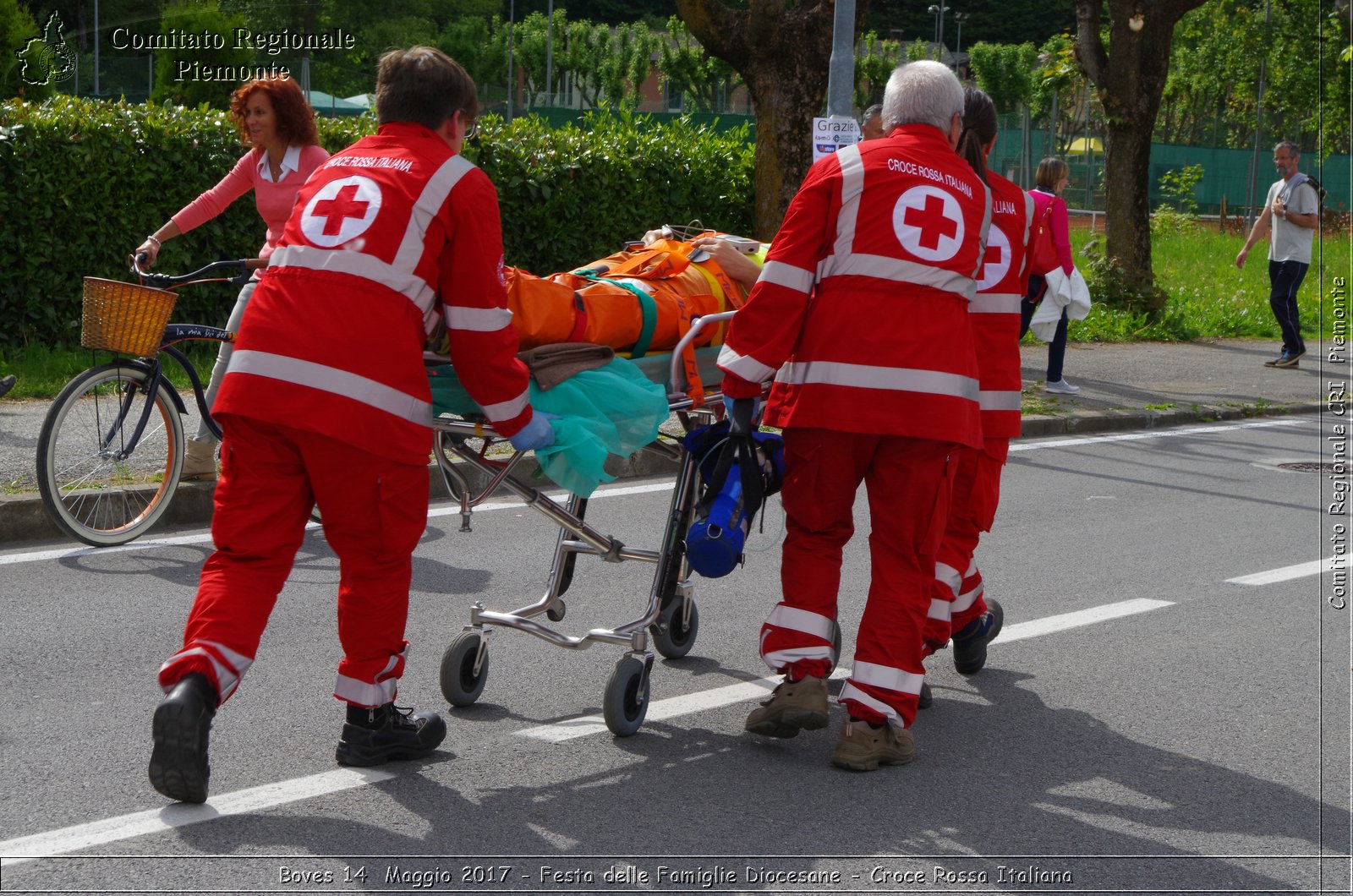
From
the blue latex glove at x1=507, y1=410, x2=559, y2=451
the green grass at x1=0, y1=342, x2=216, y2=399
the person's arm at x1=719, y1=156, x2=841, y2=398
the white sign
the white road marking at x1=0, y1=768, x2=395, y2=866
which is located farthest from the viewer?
the white sign

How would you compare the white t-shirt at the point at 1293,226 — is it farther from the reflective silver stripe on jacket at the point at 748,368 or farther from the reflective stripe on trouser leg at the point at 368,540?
the reflective stripe on trouser leg at the point at 368,540

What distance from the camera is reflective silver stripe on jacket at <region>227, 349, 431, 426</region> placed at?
3859mm

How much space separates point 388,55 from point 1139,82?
49.7 ft

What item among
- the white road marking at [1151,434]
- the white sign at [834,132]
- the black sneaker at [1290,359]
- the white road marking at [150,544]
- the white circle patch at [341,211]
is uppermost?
the white sign at [834,132]

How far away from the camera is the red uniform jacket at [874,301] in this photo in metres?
4.35

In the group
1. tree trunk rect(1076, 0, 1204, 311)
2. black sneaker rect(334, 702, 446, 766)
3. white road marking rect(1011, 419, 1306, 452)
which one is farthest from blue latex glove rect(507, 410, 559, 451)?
tree trunk rect(1076, 0, 1204, 311)

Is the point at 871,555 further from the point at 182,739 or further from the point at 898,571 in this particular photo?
the point at 182,739

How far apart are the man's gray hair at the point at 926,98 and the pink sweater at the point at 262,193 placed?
3270mm

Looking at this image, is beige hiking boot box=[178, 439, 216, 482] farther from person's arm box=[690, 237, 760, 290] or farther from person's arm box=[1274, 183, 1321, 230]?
person's arm box=[1274, 183, 1321, 230]

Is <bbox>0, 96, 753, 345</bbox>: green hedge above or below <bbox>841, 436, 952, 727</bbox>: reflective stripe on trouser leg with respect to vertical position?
above

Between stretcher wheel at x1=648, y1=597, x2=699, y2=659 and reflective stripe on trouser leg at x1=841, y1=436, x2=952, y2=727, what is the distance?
3.39 ft

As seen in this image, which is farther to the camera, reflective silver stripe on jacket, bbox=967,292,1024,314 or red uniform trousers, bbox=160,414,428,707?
reflective silver stripe on jacket, bbox=967,292,1024,314

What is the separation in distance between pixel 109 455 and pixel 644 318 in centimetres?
323

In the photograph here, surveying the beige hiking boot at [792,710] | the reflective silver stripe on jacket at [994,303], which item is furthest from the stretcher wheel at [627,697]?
the reflective silver stripe on jacket at [994,303]
